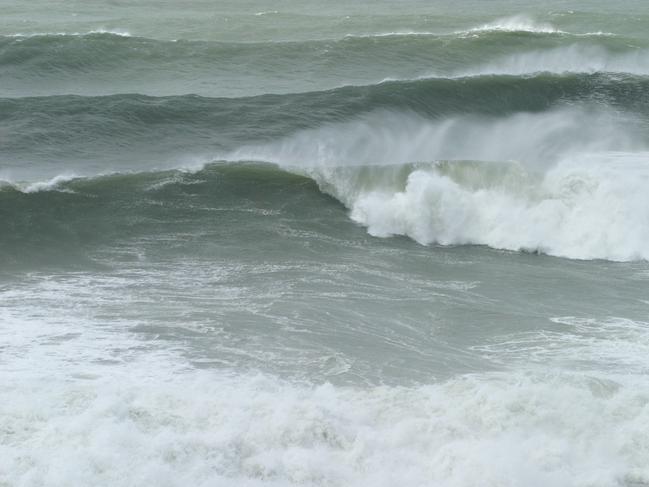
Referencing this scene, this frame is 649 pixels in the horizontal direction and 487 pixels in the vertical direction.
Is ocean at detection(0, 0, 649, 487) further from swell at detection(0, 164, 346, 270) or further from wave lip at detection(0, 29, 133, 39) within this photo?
wave lip at detection(0, 29, 133, 39)

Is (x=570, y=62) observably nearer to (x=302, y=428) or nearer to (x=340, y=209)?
(x=340, y=209)

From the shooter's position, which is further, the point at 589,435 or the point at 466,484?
the point at 589,435

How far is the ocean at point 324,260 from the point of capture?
8258mm

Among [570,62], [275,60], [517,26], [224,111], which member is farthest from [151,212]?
[517,26]

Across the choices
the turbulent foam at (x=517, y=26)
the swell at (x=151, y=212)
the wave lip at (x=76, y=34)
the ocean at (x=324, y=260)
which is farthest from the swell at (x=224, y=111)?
the wave lip at (x=76, y=34)

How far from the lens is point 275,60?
24.6 metres

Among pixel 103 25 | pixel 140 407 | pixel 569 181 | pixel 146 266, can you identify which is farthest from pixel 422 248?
pixel 103 25

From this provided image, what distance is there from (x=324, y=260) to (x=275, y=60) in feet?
40.7

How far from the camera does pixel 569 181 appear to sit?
50.7 ft

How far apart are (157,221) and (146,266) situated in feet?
6.69

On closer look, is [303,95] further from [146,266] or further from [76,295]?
[76,295]

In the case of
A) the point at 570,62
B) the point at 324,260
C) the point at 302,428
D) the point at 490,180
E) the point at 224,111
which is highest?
the point at 570,62

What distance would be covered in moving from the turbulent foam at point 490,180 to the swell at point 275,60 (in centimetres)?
416

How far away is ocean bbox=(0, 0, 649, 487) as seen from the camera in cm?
826
